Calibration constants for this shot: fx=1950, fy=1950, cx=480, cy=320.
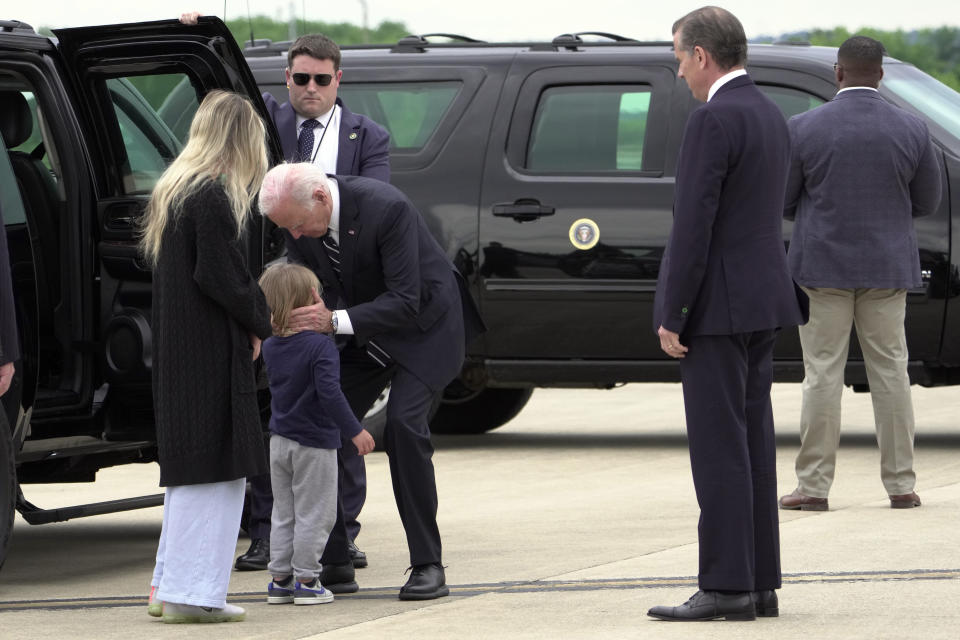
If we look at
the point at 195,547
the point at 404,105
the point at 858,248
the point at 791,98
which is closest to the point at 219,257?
the point at 195,547

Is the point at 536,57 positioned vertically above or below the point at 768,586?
above

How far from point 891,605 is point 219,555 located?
81.2 inches

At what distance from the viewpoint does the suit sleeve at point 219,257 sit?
19.2ft

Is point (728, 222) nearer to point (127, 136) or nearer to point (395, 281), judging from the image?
point (395, 281)

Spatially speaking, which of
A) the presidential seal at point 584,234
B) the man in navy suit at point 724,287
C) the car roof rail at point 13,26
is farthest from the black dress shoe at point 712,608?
the presidential seal at point 584,234

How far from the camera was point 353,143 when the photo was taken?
7.54 meters

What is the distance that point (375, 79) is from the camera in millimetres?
10969

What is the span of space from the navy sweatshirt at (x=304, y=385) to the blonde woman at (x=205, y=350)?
238mm

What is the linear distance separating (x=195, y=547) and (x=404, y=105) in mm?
5403

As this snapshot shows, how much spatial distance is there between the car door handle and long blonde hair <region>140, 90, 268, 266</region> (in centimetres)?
423

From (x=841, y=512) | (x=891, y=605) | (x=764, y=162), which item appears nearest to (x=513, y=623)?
(x=891, y=605)

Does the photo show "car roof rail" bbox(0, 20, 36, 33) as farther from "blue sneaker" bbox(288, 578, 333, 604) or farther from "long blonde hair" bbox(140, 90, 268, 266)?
"blue sneaker" bbox(288, 578, 333, 604)

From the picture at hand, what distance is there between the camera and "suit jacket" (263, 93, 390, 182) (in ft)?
24.7

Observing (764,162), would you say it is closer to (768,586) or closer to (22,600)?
(768,586)
